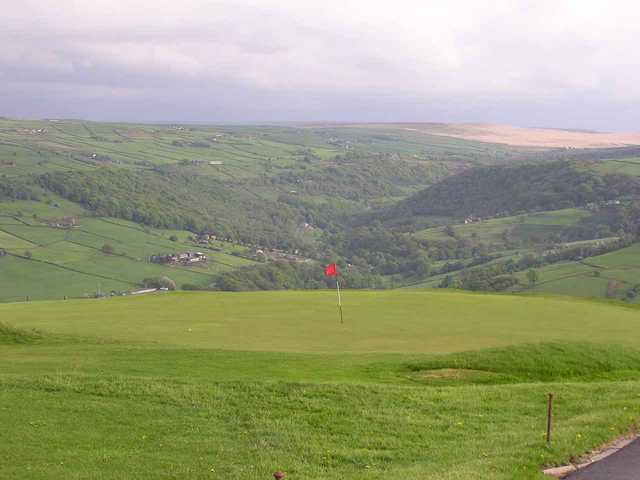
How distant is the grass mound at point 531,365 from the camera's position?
20188mm

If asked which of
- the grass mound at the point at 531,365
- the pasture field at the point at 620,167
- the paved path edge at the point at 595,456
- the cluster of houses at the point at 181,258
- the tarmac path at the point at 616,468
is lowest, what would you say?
the cluster of houses at the point at 181,258

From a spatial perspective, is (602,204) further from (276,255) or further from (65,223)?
(65,223)

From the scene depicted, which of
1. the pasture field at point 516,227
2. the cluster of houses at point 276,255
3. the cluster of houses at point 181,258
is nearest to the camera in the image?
the cluster of houses at point 181,258

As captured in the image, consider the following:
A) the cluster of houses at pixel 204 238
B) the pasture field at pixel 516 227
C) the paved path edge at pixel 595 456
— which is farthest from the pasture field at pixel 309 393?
the pasture field at pixel 516 227

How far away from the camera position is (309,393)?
17.1 m

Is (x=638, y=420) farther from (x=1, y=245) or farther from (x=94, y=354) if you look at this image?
(x=1, y=245)

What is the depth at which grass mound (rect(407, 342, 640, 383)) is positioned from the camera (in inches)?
795

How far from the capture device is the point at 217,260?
4614 inches

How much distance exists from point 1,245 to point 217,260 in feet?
99.1

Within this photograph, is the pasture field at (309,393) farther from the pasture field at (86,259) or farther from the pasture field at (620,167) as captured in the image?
the pasture field at (620,167)

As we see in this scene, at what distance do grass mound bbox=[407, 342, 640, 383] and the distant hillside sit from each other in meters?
134

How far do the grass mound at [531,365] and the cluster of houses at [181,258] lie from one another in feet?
304

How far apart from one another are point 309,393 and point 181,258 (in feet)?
326

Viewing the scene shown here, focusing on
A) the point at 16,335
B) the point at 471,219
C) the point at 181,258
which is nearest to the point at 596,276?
the point at 181,258
